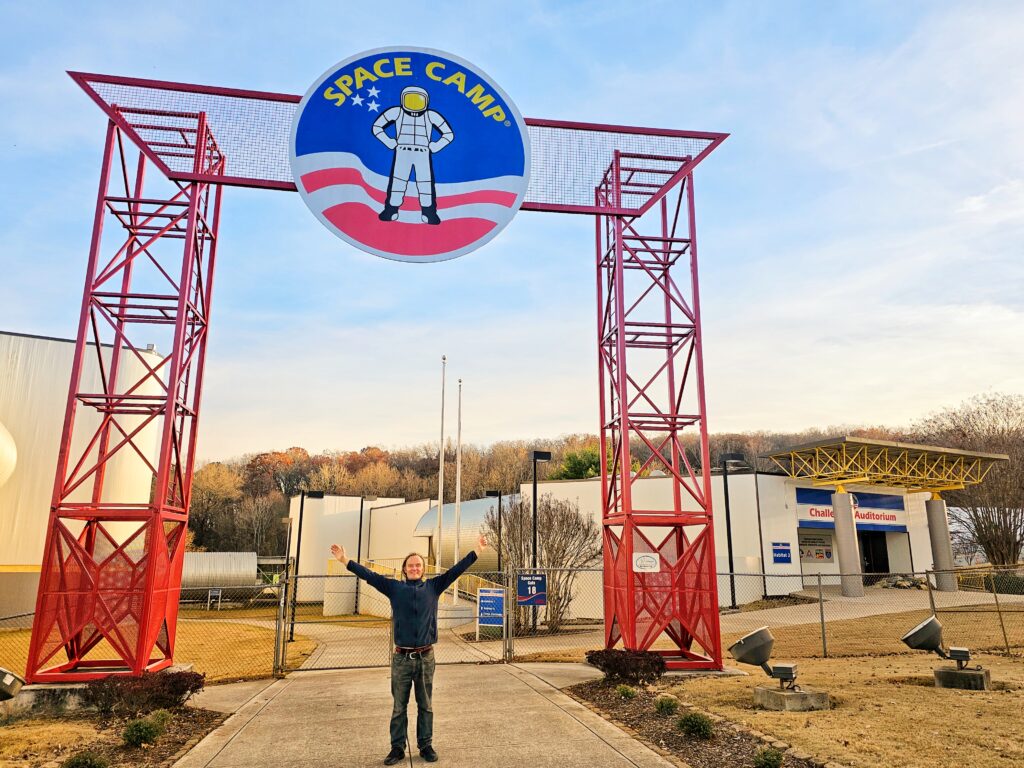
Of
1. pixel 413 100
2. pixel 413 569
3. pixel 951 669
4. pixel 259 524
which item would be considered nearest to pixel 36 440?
pixel 413 100

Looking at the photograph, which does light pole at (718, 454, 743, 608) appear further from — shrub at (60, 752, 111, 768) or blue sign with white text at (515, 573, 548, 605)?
shrub at (60, 752, 111, 768)

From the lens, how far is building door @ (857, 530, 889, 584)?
3650cm

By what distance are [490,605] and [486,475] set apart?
7325 cm

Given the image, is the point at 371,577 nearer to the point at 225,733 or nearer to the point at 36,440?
the point at 225,733

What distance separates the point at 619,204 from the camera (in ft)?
43.6

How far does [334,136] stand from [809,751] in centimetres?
1043

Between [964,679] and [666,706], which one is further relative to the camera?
[964,679]

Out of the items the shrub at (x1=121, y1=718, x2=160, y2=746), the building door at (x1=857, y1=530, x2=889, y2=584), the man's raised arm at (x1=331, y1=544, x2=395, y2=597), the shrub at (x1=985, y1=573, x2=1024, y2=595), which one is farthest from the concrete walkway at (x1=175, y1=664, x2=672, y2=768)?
the building door at (x1=857, y1=530, x2=889, y2=584)

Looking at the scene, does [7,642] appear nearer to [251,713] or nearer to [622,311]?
[251,713]

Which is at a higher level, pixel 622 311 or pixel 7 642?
pixel 622 311

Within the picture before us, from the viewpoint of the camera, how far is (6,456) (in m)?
18.5

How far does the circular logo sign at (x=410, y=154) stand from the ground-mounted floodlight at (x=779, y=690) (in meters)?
7.15

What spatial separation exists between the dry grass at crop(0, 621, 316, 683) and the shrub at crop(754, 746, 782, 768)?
30.1ft

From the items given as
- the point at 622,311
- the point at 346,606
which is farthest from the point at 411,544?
the point at 622,311
